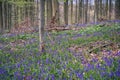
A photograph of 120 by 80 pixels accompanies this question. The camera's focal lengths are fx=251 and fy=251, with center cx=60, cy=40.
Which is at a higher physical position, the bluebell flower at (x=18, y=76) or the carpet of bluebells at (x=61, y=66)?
the carpet of bluebells at (x=61, y=66)

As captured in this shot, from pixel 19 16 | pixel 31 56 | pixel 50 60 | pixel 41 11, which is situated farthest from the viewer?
pixel 19 16

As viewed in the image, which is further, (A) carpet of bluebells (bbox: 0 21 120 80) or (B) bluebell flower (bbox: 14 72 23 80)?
(B) bluebell flower (bbox: 14 72 23 80)

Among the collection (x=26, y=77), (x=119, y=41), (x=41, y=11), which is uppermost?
(x=41, y=11)

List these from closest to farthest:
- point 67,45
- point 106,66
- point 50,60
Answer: point 106,66 < point 50,60 < point 67,45

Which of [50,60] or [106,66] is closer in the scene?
[106,66]

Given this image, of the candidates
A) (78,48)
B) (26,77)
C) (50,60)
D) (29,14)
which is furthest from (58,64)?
(29,14)

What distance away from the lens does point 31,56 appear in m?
7.90

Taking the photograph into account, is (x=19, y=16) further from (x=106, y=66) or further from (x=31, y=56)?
(x=106, y=66)

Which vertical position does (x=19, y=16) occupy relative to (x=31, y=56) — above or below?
above

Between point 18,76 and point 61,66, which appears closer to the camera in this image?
point 18,76

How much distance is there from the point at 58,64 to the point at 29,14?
101 ft

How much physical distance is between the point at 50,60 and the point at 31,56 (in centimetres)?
97

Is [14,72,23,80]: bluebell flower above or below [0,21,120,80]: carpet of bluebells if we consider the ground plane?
below

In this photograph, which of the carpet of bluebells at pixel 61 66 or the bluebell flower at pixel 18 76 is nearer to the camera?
the carpet of bluebells at pixel 61 66
